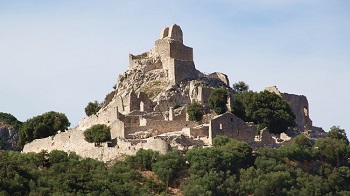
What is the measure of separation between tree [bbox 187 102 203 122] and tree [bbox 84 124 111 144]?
6128mm

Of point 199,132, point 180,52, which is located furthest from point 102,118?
point 180,52

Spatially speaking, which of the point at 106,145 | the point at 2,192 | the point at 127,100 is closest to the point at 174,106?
the point at 127,100

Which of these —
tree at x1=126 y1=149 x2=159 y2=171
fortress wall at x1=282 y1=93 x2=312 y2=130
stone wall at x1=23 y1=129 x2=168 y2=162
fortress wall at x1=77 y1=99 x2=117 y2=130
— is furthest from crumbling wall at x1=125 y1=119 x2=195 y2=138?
fortress wall at x1=282 y1=93 x2=312 y2=130

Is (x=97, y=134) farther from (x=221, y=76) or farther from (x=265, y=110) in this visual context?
(x=221, y=76)

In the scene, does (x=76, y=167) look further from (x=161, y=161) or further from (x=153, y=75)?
(x=153, y=75)

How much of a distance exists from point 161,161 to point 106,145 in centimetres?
649

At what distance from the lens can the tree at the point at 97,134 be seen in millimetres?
77688

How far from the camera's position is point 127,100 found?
83688mm

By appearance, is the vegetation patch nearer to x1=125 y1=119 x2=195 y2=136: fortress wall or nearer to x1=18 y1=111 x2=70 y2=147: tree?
x1=18 y1=111 x2=70 y2=147: tree

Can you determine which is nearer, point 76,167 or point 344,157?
point 76,167

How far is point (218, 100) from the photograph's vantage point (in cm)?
8294

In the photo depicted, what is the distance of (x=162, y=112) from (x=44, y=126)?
8867 millimetres

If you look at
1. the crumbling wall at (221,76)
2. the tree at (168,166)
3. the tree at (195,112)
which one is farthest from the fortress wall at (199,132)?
the crumbling wall at (221,76)

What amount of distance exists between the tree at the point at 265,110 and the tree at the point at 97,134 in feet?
32.6
